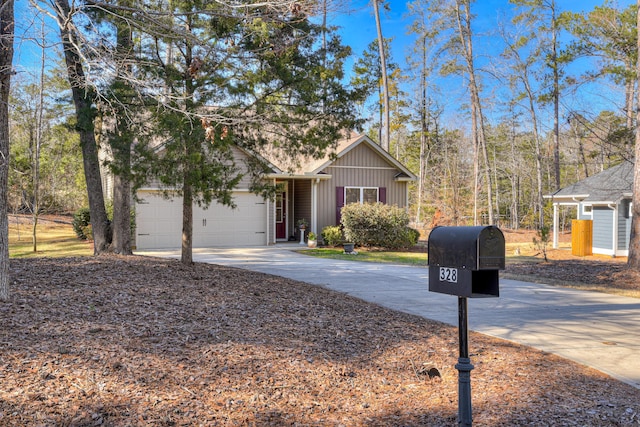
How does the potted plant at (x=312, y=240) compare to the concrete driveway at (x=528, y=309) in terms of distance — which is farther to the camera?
the potted plant at (x=312, y=240)

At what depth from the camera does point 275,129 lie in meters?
9.93

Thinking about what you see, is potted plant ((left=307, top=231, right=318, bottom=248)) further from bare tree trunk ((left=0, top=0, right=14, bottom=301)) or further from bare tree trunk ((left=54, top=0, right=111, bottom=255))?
bare tree trunk ((left=0, top=0, right=14, bottom=301))

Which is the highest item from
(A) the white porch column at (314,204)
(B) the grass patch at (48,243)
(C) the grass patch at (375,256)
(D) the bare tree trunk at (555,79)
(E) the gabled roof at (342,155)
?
(D) the bare tree trunk at (555,79)

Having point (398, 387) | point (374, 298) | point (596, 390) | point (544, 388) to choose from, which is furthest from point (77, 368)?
point (374, 298)

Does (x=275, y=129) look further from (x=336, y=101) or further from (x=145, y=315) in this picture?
(x=145, y=315)

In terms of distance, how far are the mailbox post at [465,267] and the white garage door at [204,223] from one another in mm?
15311

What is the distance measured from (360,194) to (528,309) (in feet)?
45.6

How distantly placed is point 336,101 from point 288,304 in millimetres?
4266

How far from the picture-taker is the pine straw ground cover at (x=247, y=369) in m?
3.81

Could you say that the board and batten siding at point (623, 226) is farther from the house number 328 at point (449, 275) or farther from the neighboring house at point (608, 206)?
the house number 328 at point (449, 275)

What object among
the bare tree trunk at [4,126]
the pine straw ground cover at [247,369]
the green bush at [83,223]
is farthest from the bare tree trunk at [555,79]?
the bare tree trunk at [4,126]

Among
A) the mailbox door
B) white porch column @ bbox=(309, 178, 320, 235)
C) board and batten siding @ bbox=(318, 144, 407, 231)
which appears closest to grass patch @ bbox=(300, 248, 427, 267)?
white porch column @ bbox=(309, 178, 320, 235)

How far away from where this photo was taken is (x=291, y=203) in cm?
2303

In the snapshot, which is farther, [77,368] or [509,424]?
[77,368]
